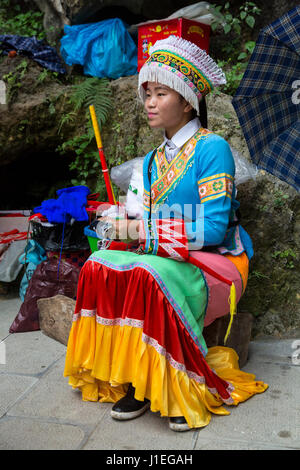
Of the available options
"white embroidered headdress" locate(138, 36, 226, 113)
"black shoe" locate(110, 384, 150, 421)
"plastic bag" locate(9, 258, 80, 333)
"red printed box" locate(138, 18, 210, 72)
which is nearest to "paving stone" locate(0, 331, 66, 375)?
"plastic bag" locate(9, 258, 80, 333)

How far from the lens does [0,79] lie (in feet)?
15.6

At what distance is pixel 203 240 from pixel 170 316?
432mm

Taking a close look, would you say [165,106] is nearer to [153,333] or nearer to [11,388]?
[153,333]

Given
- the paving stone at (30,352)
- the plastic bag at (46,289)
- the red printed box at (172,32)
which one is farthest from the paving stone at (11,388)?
the red printed box at (172,32)

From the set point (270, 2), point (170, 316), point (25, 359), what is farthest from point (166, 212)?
point (270, 2)

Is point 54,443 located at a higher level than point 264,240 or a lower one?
lower

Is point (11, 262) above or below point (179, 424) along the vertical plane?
above

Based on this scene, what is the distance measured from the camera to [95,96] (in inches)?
178

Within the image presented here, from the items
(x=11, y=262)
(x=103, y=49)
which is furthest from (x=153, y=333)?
(x=103, y=49)

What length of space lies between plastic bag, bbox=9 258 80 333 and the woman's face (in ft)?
4.86

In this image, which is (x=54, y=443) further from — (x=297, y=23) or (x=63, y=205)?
(x=297, y=23)

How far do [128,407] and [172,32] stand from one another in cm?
308

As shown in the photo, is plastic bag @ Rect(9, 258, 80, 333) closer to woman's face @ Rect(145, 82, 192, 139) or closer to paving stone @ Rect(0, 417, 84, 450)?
paving stone @ Rect(0, 417, 84, 450)

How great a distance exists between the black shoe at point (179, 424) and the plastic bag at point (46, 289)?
1590mm
